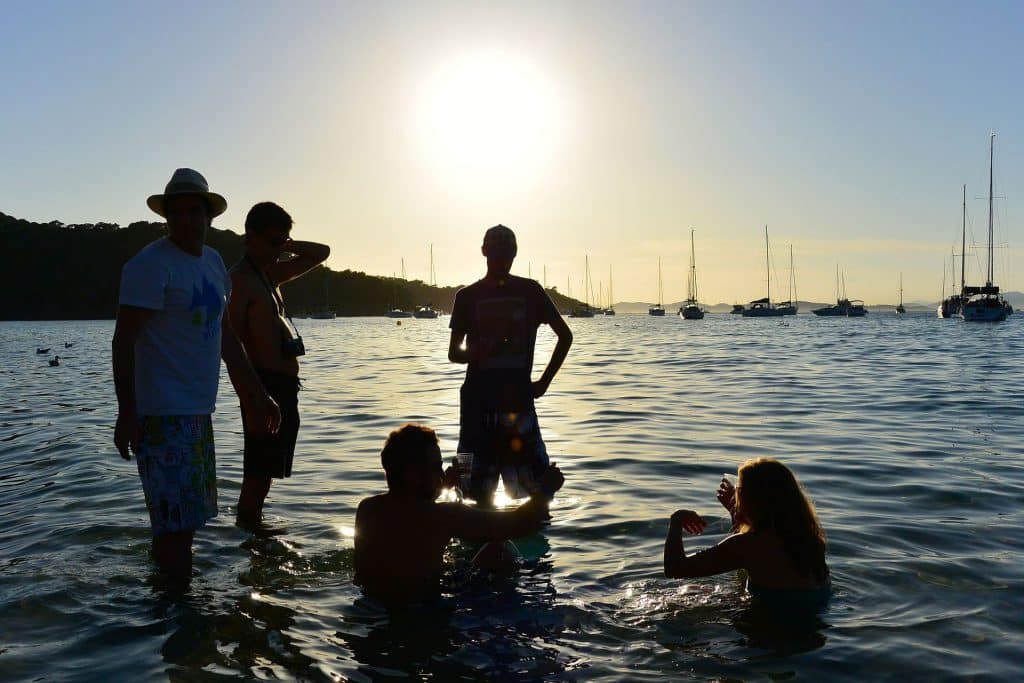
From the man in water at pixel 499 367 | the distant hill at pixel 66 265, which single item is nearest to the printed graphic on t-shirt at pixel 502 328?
the man in water at pixel 499 367

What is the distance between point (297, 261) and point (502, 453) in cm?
222

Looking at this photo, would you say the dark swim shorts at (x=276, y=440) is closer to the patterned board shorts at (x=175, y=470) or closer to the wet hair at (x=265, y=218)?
the wet hair at (x=265, y=218)

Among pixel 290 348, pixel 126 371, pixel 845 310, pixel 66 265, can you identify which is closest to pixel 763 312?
pixel 845 310

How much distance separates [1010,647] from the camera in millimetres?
4203

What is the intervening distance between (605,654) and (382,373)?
72.4 feet

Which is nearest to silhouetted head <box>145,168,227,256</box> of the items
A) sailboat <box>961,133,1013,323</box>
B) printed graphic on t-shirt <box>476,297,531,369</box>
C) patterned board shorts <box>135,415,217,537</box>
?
patterned board shorts <box>135,415,217,537</box>

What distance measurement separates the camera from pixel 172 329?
173 inches

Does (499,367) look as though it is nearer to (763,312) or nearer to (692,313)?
(692,313)

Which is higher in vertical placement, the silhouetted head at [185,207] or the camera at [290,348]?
the silhouetted head at [185,207]

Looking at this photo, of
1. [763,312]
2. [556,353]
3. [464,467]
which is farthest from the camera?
[763,312]

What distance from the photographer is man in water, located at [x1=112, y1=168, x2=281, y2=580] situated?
423 centimetres

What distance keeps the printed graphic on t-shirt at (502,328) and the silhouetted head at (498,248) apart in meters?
0.22

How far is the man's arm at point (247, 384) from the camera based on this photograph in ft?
16.5

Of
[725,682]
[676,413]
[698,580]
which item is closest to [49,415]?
[676,413]
